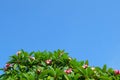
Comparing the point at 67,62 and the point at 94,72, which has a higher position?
the point at 67,62

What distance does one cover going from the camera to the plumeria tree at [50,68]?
894 cm

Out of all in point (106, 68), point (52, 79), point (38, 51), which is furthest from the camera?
point (38, 51)

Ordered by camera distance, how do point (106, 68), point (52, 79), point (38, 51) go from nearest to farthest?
1. point (52, 79)
2. point (106, 68)
3. point (38, 51)

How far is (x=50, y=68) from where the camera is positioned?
31.2 ft

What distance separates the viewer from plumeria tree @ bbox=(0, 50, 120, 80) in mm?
8938

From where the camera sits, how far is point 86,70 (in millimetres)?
9016

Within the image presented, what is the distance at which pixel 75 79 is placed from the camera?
8805 mm

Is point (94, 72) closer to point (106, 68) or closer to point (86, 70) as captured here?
point (86, 70)

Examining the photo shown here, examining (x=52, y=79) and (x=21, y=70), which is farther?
(x=21, y=70)

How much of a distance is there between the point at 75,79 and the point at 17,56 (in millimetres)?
2178

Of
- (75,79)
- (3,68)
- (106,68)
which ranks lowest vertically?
(75,79)

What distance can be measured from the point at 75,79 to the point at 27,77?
42.5 inches

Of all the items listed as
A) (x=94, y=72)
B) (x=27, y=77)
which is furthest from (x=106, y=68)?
(x=27, y=77)

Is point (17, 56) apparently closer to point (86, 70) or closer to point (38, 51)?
point (38, 51)
